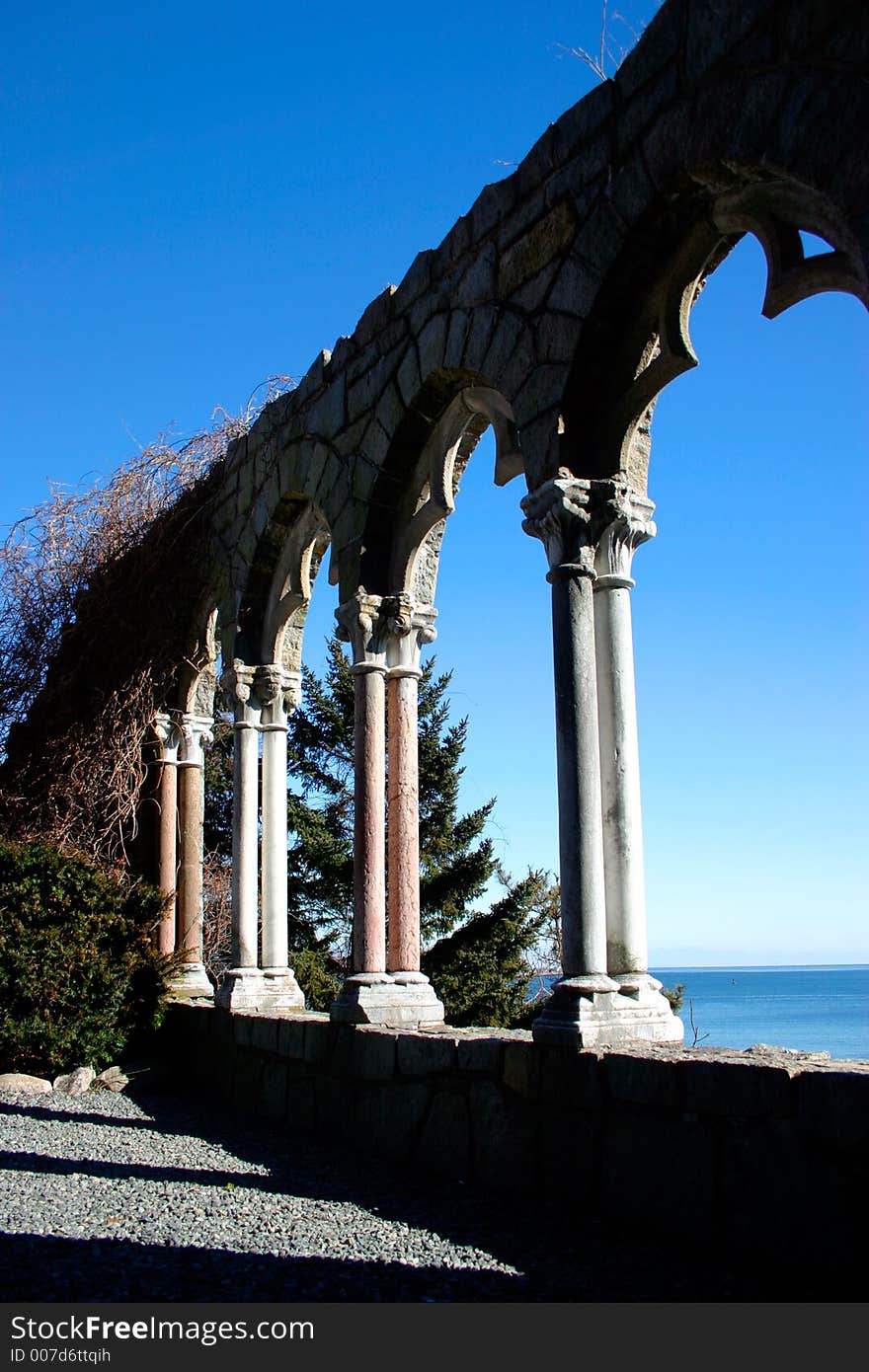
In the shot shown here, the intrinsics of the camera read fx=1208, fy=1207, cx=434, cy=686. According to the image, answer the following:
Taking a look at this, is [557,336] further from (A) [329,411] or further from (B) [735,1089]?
(B) [735,1089]

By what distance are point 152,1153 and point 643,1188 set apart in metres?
2.60

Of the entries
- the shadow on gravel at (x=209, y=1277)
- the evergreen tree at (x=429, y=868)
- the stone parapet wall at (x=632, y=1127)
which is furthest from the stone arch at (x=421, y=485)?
the evergreen tree at (x=429, y=868)

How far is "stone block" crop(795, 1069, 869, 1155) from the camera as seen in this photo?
2910 mm

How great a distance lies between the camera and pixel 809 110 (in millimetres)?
Result: 3385

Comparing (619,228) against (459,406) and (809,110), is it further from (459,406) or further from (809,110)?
(459,406)

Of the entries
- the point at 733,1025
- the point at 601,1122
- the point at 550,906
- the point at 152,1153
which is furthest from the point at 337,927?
the point at 733,1025

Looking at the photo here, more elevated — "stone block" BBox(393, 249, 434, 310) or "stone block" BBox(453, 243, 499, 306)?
"stone block" BBox(393, 249, 434, 310)

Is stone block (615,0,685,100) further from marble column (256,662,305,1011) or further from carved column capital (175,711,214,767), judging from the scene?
carved column capital (175,711,214,767)

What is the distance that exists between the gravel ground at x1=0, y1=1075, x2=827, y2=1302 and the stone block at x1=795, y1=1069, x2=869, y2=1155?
386 mm

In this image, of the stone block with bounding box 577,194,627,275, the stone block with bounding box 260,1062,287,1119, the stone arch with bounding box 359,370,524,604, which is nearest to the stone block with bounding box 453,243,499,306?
the stone arch with bounding box 359,370,524,604

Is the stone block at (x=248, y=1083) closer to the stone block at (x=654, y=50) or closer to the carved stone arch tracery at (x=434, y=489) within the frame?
the carved stone arch tracery at (x=434, y=489)

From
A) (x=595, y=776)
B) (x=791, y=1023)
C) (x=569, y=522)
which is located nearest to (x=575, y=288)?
(x=569, y=522)

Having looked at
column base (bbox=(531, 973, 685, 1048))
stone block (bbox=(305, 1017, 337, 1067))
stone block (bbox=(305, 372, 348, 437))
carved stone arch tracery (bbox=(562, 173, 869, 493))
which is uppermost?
stone block (bbox=(305, 372, 348, 437))

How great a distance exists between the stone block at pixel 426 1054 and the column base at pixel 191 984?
11.5 feet
